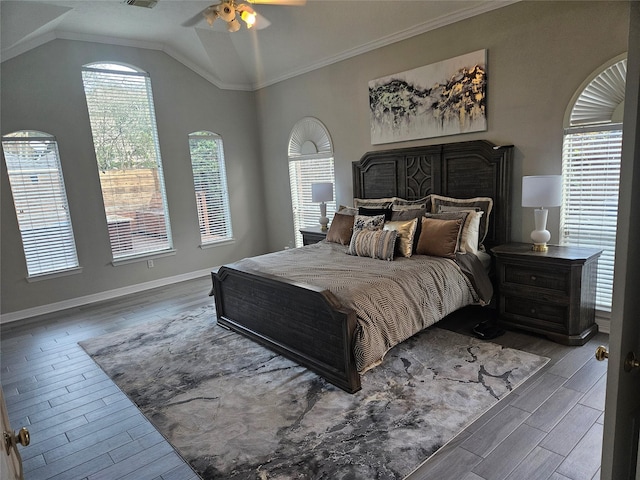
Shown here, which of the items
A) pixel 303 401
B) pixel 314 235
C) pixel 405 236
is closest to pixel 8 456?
pixel 303 401

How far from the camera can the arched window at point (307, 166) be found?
549 centimetres

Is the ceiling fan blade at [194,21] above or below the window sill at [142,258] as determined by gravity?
above

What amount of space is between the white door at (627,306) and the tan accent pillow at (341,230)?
3282 millimetres

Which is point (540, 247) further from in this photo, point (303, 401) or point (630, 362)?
point (630, 362)

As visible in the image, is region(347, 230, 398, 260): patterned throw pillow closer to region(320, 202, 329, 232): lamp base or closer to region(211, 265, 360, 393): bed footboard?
region(211, 265, 360, 393): bed footboard

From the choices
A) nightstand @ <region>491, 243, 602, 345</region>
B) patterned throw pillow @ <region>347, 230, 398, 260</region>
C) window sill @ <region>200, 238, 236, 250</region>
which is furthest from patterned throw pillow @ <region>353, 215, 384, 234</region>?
window sill @ <region>200, 238, 236, 250</region>

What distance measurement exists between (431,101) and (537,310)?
7.63 feet

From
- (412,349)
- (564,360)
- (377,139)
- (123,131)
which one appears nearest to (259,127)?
(123,131)

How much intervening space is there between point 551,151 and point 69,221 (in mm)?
A: 5318

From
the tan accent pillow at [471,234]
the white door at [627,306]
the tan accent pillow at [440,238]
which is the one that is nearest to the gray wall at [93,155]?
the tan accent pillow at [440,238]

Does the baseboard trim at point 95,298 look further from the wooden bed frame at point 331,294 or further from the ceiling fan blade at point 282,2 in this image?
the ceiling fan blade at point 282,2

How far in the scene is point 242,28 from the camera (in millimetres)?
4859

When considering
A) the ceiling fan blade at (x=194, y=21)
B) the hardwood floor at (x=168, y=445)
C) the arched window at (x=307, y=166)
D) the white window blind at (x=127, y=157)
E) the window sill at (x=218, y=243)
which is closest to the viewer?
the hardwood floor at (x=168, y=445)

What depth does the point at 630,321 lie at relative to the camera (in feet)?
3.29
